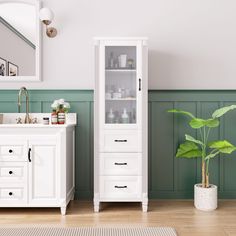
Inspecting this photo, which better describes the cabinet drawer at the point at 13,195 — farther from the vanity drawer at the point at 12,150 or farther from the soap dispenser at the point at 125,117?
the soap dispenser at the point at 125,117

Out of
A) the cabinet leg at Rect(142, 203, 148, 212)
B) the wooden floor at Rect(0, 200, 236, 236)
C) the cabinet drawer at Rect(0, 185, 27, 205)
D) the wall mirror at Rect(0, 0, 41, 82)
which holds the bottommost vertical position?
the wooden floor at Rect(0, 200, 236, 236)

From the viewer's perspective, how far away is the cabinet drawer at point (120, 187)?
3490mm

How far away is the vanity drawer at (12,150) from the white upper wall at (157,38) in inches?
32.3

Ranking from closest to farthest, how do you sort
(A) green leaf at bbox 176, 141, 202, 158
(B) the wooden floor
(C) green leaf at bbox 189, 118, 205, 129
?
1. (B) the wooden floor
2. (C) green leaf at bbox 189, 118, 205, 129
3. (A) green leaf at bbox 176, 141, 202, 158

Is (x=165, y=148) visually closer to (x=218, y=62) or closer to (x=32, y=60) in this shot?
(x=218, y=62)

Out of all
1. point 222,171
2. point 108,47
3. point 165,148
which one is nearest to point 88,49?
point 108,47

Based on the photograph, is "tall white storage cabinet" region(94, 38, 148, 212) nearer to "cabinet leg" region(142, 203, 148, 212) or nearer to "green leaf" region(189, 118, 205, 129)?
Result: "cabinet leg" region(142, 203, 148, 212)

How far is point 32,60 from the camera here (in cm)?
387

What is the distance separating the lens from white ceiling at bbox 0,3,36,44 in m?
3.87

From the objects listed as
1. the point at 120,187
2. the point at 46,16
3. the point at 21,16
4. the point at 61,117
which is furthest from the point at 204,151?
the point at 21,16

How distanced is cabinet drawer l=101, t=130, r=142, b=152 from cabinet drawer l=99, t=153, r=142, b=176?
0.06 metres

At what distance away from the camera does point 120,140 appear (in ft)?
11.4

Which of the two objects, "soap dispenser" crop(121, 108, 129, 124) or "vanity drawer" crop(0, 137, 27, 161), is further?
"soap dispenser" crop(121, 108, 129, 124)

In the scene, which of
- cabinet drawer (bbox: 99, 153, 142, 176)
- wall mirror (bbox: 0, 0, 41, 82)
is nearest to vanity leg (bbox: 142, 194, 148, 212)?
cabinet drawer (bbox: 99, 153, 142, 176)
